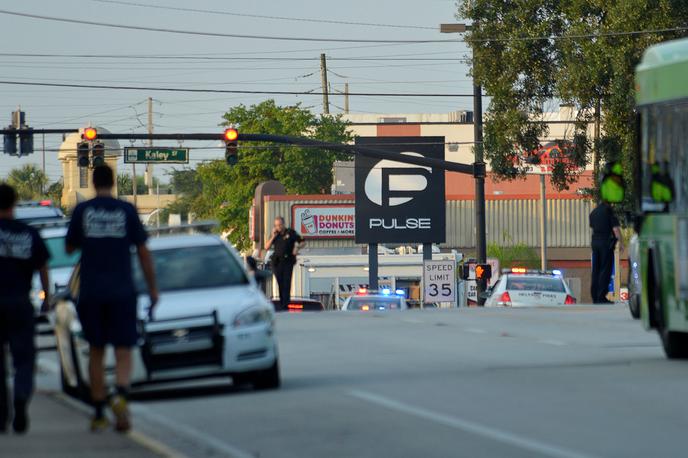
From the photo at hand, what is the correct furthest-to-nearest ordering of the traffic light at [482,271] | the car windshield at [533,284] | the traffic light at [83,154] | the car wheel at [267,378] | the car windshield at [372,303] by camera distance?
the traffic light at [482,271] < the traffic light at [83,154] < the car windshield at [372,303] < the car windshield at [533,284] < the car wheel at [267,378]

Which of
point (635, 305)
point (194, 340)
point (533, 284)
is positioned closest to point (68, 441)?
point (194, 340)

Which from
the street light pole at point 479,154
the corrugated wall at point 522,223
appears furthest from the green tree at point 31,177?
the street light pole at point 479,154

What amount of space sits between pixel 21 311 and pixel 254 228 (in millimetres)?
74705

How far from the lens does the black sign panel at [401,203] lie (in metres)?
56.6

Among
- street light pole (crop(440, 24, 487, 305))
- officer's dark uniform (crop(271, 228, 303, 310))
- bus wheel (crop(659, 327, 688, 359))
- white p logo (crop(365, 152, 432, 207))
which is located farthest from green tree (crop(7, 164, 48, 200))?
bus wheel (crop(659, 327, 688, 359))

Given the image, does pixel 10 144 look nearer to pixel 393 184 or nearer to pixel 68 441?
pixel 393 184

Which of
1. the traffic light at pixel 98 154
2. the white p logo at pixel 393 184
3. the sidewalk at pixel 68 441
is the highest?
the traffic light at pixel 98 154

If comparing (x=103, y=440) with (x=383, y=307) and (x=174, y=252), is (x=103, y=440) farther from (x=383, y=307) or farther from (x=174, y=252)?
(x=383, y=307)

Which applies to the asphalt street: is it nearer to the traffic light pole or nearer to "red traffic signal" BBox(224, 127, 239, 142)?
"red traffic signal" BBox(224, 127, 239, 142)

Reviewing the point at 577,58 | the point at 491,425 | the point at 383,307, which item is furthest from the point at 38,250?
the point at 577,58

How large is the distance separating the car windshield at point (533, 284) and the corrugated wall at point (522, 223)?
161ft

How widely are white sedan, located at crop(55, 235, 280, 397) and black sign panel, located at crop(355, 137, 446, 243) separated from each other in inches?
1667

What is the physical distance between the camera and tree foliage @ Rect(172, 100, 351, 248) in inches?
3875

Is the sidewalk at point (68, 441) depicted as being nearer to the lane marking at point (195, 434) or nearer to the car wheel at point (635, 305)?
the lane marking at point (195, 434)
